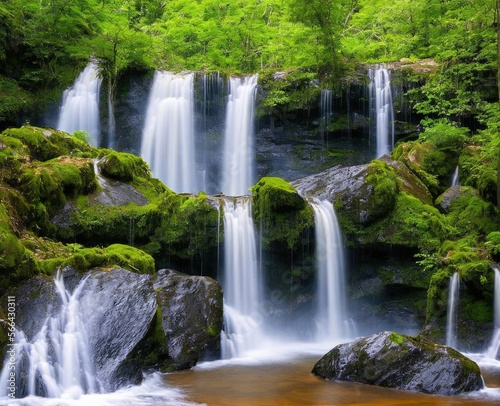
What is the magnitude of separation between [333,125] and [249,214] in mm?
7670

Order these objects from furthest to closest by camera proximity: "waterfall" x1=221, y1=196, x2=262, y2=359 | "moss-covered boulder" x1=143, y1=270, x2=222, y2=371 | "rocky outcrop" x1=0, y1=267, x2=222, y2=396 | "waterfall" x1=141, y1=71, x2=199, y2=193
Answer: "waterfall" x1=141, y1=71, x2=199, y2=193 → "waterfall" x1=221, y1=196, x2=262, y2=359 → "moss-covered boulder" x1=143, y1=270, x2=222, y2=371 → "rocky outcrop" x1=0, y1=267, x2=222, y2=396

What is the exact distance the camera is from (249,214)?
41.0 feet

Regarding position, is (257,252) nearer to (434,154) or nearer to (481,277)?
(481,277)

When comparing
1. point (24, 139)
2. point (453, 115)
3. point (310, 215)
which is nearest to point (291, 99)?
point (453, 115)

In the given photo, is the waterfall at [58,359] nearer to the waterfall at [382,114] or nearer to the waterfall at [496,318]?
the waterfall at [496,318]

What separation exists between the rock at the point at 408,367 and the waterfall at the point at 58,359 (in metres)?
3.79

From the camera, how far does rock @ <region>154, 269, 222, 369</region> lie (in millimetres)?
9141

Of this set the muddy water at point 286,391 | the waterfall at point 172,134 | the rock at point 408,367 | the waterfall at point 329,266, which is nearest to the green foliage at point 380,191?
the waterfall at point 329,266

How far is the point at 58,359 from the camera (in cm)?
705

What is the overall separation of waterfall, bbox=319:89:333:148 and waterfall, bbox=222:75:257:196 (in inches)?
98.7

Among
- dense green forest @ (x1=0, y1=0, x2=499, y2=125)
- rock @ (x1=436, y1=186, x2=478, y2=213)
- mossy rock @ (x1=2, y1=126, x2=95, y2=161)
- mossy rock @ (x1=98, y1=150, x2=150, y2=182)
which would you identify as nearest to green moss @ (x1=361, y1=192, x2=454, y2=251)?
rock @ (x1=436, y1=186, x2=478, y2=213)

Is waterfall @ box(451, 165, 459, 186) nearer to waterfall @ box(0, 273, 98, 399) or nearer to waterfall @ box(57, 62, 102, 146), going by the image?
waterfall @ box(0, 273, 98, 399)

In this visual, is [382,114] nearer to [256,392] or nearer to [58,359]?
[256,392]

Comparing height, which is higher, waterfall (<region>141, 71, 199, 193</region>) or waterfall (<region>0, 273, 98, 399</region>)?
waterfall (<region>141, 71, 199, 193</region>)
